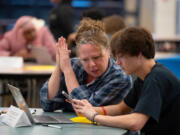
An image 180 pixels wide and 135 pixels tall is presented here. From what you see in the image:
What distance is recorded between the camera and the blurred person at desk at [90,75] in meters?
2.03

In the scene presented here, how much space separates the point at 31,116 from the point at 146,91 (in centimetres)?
55

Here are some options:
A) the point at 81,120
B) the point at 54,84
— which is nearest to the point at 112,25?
the point at 54,84

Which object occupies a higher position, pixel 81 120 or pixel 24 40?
pixel 24 40

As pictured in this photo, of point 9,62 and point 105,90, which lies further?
point 9,62

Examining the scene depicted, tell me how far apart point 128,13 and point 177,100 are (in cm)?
854

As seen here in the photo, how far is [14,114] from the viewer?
175 centimetres

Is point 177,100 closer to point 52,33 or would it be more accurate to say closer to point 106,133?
point 106,133

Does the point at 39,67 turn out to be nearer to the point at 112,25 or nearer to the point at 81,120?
the point at 112,25

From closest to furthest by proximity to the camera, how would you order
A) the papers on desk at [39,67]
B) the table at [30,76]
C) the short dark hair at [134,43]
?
the short dark hair at [134,43], the table at [30,76], the papers on desk at [39,67]

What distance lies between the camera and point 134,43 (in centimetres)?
169

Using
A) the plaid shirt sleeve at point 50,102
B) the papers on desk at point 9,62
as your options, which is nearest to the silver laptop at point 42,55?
the papers on desk at point 9,62

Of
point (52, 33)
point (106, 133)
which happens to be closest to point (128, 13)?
point (52, 33)

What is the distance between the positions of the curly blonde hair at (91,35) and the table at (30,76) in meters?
1.62

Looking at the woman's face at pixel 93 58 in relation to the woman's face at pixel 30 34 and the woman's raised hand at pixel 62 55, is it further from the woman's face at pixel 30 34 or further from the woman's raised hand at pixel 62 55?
the woman's face at pixel 30 34
